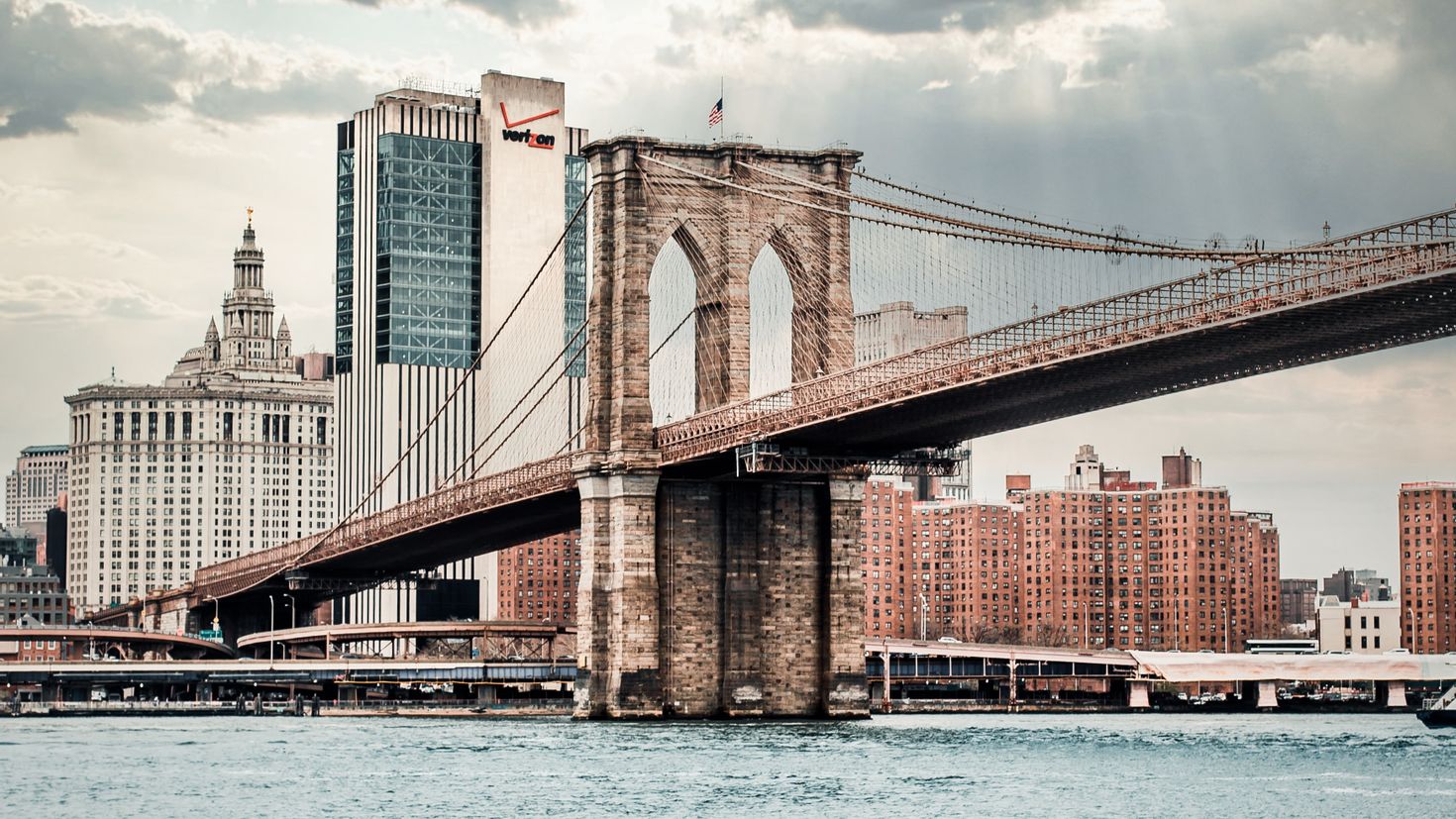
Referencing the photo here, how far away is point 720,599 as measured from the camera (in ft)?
270

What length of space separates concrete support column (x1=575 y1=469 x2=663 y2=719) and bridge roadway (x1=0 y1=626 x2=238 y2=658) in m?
46.7

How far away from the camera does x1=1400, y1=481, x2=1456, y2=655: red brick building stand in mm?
161625

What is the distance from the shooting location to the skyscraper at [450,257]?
6895 inches

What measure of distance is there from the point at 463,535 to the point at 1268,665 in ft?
152

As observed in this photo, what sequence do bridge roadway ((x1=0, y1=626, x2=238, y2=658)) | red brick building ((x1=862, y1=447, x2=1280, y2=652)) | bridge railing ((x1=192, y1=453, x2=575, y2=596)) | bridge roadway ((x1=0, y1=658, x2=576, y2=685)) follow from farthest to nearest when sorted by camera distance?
red brick building ((x1=862, y1=447, x2=1280, y2=652)) → bridge roadway ((x1=0, y1=626, x2=238, y2=658)) → bridge roadway ((x1=0, y1=658, x2=576, y2=685)) → bridge railing ((x1=192, y1=453, x2=575, y2=596))

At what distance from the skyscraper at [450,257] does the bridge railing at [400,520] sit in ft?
144

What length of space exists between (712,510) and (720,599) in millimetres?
3013

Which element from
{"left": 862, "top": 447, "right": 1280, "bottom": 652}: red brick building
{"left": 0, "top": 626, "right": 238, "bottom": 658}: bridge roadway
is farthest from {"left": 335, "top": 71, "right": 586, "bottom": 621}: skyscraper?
{"left": 0, "top": 626, "right": 238, "bottom": 658}: bridge roadway

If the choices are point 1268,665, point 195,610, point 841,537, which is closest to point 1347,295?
point 841,537

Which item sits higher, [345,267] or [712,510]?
[345,267]

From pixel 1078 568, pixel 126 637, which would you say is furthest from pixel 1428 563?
pixel 126 637

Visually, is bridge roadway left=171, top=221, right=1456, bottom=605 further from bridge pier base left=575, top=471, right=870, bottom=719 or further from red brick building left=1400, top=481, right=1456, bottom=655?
red brick building left=1400, top=481, right=1456, bottom=655

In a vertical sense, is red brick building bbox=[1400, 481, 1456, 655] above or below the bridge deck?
above

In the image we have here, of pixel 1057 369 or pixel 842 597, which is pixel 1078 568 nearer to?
pixel 842 597
